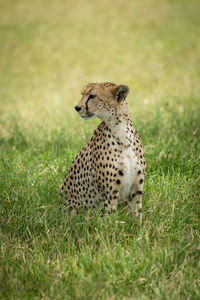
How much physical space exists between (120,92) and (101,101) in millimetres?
117

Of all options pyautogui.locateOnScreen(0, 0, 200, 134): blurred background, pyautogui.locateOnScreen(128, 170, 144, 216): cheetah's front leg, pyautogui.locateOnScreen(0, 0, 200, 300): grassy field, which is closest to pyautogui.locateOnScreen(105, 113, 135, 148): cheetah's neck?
pyautogui.locateOnScreen(128, 170, 144, 216): cheetah's front leg

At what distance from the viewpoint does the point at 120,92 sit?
2760mm

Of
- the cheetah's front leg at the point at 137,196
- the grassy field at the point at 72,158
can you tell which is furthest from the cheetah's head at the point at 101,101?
the grassy field at the point at 72,158

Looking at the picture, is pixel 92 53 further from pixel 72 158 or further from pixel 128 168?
pixel 128 168

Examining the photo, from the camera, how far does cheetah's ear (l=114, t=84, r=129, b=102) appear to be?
273 centimetres

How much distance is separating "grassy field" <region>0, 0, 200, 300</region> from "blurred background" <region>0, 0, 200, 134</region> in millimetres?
34

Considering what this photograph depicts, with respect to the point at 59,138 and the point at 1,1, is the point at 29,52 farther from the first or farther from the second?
the point at 59,138

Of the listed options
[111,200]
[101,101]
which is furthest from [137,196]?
[101,101]

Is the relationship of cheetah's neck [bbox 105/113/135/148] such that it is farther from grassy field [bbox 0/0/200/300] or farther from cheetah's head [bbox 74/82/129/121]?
grassy field [bbox 0/0/200/300]

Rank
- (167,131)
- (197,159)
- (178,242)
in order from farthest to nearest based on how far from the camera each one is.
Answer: (167,131) → (197,159) → (178,242)

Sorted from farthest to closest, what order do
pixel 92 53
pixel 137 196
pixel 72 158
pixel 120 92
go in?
1. pixel 92 53
2. pixel 72 158
3. pixel 137 196
4. pixel 120 92

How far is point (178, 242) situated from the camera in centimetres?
272

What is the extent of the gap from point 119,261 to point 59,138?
2315mm

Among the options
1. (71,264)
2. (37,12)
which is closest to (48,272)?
(71,264)
